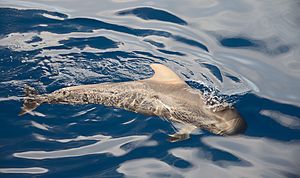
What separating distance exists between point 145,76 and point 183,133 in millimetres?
1783

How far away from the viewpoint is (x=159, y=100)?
7297 millimetres

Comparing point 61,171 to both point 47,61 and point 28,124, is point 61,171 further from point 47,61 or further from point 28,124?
point 47,61

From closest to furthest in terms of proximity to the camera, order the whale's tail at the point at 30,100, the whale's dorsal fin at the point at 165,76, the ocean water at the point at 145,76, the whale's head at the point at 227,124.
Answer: the ocean water at the point at 145,76, the whale's head at the point at 227,124, the whale's tail at the point at 30,100, the whale's dorsal fin at the point at 165,76

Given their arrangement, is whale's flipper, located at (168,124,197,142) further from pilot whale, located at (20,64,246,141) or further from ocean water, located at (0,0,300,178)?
ocean water, located at (0,0,300,178)

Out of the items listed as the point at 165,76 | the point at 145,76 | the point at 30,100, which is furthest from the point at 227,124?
the point at 30,100

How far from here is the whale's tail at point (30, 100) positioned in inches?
281

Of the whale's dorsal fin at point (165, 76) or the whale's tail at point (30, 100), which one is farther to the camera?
the whale's dorsal fin at point (165, 76)

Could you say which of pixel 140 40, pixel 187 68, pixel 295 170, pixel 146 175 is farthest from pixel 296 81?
pixel 146 175

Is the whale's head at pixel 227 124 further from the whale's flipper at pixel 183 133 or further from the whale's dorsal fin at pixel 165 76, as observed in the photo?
the whale's dorsal fin at pixel 165 76

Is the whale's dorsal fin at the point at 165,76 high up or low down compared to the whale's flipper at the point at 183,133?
up

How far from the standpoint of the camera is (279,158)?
21.6 ft

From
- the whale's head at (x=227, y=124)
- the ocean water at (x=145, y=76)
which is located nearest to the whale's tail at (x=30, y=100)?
the ocean water at (x=145, y=76)

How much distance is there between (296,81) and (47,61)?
4.92 metres

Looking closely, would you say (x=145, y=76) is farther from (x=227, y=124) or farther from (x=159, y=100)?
(x=227, y=124)
